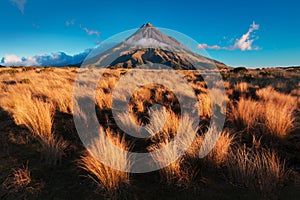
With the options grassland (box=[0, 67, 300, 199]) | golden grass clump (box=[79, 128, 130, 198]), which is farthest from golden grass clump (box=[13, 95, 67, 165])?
golden grass clump (box=[79, 128, 130, 198])

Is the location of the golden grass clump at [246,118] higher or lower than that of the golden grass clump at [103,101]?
lower

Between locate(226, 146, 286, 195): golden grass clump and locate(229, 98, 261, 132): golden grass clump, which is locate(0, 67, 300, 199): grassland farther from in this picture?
locate(229, 98, 261, 132): golden grass clump

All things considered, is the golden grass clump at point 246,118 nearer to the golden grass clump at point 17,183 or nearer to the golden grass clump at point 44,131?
the golden grass clump at point 44,131

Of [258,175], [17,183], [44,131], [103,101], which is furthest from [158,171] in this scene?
[103,101]

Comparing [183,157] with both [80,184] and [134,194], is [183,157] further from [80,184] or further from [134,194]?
[80,184]

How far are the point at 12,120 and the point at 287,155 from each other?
252 inches

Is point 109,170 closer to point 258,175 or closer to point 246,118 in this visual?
point 258,175

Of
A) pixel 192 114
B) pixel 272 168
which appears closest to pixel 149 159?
pixel 272 168

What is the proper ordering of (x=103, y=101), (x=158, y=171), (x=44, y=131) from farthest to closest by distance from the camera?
(x=103, y=101)
(x=44, y=131)
(x=158, y=171)

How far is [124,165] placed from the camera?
8.67 feet

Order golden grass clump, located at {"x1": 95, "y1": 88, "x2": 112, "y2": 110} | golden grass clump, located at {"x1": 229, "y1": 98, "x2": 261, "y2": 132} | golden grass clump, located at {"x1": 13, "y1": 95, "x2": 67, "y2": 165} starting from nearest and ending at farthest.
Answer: golden grass clump, located at {"x1": 13, "y1": 95, "x2": 67, "y2": 165}, golden grass clump, located at {"x1": 229, "y1": 98, "x2": 261, "y2": 132}, golden grass clump, located at {"x1": 95, "y1": 88, "x2": 112, "y2": 110}

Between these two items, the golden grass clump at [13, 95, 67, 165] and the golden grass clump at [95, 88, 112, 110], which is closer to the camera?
the golden grass clump at [13, 95, 67, 165]

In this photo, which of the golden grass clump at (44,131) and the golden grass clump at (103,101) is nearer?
the golden grass clump at (44,131)

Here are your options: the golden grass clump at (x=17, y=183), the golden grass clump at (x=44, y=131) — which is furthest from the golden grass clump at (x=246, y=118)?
the golden grass clump at (x=17, y=183)
